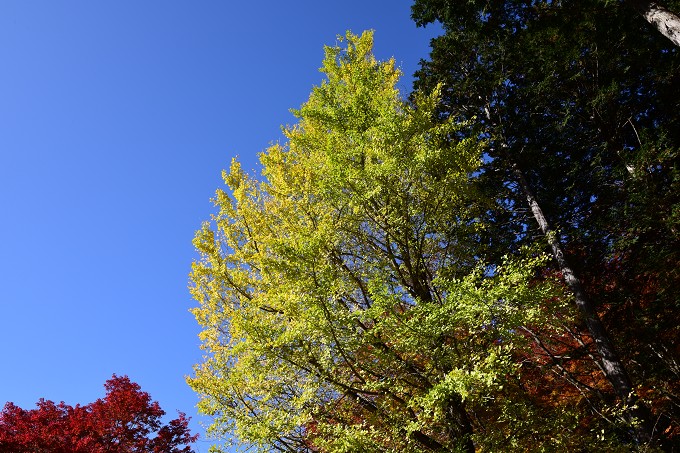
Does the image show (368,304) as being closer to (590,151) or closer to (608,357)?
(608,357)

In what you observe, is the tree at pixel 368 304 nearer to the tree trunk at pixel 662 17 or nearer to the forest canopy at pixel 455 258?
the forest canopy at pixel 455 258

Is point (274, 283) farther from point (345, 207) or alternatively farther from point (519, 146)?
point (519, 146)

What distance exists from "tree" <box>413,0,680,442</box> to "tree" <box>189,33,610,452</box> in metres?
2.72

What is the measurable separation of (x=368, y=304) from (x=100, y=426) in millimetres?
9474

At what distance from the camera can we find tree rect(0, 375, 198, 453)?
976 centimetres

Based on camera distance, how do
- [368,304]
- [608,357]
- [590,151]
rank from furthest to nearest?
[590,151] → [608,357] → [368,304]

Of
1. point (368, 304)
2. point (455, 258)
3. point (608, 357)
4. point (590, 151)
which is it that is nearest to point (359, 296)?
point (368, 304)

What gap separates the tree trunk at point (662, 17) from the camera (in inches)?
220

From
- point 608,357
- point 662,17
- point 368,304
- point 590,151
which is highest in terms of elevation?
point 590,151

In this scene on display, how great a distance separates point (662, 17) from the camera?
18.9 feet

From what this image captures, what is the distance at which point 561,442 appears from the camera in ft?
15.6

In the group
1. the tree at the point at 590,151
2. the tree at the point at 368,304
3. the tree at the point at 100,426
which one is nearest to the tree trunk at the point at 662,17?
the tree at the point at 590,151

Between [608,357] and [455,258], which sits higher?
[455,258]

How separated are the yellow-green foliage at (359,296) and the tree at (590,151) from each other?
2958 mm
